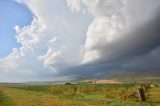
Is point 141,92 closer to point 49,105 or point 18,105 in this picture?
point 49,105

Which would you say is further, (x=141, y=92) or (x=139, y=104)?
(x=141, y=92)

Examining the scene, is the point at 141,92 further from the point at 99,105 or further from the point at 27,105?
the point at 27,105

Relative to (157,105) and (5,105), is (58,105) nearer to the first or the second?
(5,105)

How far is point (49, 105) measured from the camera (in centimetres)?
3312

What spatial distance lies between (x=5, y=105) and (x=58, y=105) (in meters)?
5.65

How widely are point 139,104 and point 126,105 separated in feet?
5.40

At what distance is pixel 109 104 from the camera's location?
111 feet

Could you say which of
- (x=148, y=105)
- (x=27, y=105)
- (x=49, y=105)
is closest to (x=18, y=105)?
(x=27, y=105)

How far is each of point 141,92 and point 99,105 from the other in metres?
7.91

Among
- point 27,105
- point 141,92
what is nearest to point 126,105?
point 141,92

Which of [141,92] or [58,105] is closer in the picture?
[58,105]

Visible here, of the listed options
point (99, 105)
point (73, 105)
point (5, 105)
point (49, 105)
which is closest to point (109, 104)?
point (99, 105)

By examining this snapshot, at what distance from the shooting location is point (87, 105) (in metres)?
32.5

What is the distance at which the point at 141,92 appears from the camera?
126ft
